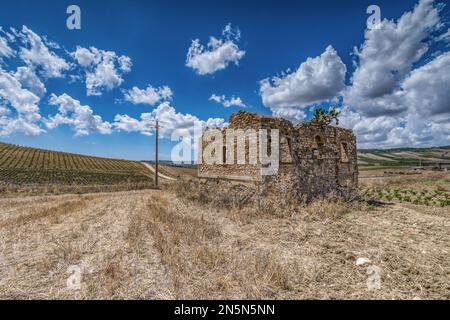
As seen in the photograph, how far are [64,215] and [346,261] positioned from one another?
1089 centimetres

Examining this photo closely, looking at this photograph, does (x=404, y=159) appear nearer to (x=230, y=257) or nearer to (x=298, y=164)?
(x=298, y=164)

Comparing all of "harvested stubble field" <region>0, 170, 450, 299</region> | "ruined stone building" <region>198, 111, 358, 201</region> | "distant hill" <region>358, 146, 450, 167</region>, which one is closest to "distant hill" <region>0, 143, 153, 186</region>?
"ruined stone building" <region>198, 111, 358, 201</region>

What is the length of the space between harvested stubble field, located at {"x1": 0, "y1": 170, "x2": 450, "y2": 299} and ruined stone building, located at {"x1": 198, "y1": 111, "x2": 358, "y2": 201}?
207 cm

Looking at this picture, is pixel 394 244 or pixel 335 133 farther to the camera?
pixel 335 133

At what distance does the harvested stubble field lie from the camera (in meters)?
3.61

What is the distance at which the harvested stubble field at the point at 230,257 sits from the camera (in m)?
3.61

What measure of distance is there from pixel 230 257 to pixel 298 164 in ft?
24.4

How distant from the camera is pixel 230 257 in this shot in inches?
190

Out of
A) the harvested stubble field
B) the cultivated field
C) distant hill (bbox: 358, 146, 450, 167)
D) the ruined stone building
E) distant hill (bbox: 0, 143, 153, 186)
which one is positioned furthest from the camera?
distant hill (bbox: 358, 146, 450, 167)

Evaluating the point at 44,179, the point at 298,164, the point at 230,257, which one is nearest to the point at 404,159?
the point at 298,164

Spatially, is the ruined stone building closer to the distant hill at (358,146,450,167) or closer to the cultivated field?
the cultivated field
